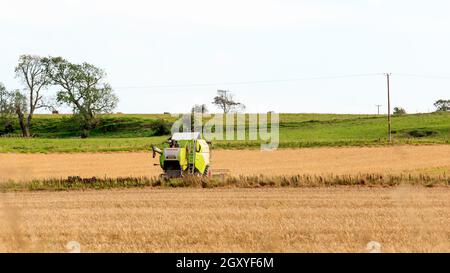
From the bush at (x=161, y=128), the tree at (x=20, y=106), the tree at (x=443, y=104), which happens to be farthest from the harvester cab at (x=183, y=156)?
the tree at (x=443, y=104)

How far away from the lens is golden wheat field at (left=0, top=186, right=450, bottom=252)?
42.4 feet

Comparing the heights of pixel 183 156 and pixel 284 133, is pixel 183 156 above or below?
above

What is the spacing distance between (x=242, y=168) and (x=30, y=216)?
23.4 metres

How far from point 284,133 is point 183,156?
53264 millimetres

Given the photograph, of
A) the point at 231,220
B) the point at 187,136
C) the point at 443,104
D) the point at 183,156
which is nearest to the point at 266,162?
the point at 187,136

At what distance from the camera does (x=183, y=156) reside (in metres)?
27.5

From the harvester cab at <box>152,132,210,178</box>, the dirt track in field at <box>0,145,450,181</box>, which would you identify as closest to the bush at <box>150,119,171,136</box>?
the dirt track in field at <box>0,145,450,181</box>

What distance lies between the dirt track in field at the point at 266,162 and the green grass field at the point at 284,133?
5.45m

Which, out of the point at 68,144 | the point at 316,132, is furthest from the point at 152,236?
the point at 316,132

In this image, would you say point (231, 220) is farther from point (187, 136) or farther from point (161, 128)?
point (161, 128)

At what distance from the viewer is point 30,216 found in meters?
17.8

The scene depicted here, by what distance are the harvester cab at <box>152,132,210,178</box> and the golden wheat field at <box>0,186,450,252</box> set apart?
311 cm

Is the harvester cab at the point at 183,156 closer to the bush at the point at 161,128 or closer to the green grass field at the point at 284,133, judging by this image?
the green grass field at the point at 284,133
